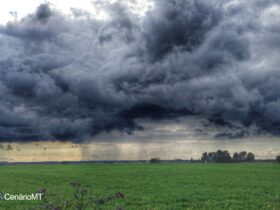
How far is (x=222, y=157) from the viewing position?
170 metres

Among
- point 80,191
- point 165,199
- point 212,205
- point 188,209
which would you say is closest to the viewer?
point 80,191

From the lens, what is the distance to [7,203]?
76.4 ft

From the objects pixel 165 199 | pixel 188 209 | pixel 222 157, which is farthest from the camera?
pixel 222 157

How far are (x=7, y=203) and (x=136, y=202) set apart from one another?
7.78 metres

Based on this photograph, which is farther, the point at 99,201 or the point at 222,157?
the point at 222,157

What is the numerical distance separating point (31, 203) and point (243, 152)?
164 meters

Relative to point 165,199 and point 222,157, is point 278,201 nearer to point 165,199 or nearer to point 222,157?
point 165,199

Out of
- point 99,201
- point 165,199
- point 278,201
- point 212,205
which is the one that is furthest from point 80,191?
point 278,201

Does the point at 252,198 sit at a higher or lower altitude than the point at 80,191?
lower

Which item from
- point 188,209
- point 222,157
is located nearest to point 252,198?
point 188,209

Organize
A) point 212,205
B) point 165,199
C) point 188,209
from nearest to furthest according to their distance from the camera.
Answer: point 188,209 → point 212,205 → point 165,199

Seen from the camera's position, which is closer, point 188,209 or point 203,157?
point 188,209

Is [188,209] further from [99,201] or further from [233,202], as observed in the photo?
[99,201]

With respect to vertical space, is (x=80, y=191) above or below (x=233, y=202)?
above
